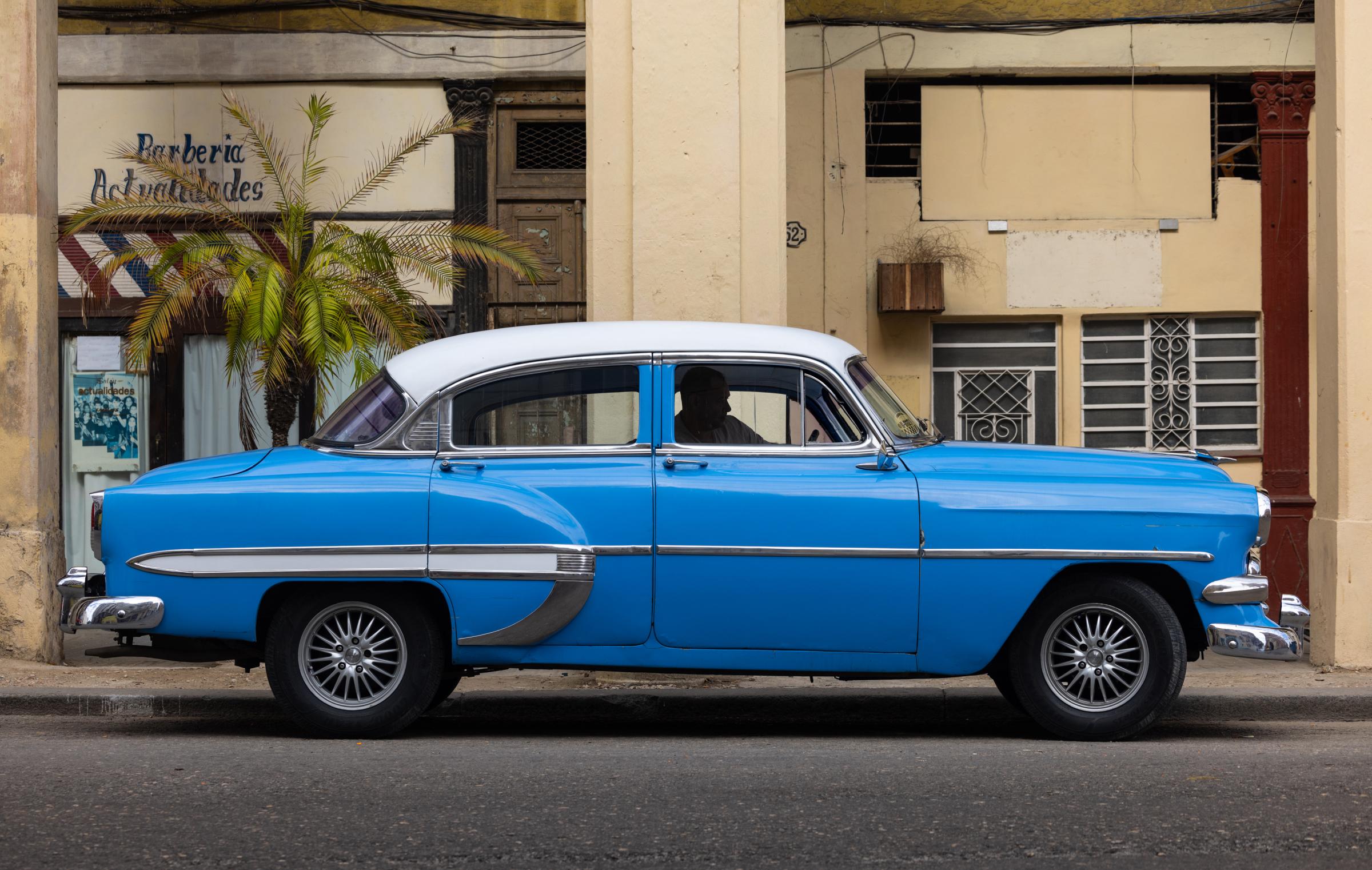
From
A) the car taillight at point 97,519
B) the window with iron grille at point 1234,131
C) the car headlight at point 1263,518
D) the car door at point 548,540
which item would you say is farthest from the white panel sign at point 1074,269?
the car taillight at point 97,519

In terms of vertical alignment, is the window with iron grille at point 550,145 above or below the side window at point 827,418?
above

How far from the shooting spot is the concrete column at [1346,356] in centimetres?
862

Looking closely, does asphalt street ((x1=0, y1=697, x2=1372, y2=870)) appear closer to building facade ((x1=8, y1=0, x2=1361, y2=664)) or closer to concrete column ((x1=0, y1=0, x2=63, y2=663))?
concrete column ((x1=0, y1=0, x2=63, y2=663))

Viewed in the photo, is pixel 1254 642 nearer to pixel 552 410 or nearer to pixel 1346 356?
pixel 552 410

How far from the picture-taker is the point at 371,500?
20.4ft

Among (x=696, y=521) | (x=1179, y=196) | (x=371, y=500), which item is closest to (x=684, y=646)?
(x=696, y=521)

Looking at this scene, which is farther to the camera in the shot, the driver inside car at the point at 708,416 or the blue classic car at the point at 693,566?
the driver inside car at the point at 708,416

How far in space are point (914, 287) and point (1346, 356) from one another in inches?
165

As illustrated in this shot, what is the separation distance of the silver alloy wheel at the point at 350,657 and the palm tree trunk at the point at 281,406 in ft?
10.1

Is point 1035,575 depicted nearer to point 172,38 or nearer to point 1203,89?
point 1203,89

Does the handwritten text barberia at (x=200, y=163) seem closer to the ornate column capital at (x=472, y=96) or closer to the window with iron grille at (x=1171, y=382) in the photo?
the ornate column capital at (x=472, y=96)

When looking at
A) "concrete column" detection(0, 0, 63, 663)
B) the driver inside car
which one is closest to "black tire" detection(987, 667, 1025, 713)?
the driver inside car

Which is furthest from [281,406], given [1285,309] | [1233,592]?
[1285,309]

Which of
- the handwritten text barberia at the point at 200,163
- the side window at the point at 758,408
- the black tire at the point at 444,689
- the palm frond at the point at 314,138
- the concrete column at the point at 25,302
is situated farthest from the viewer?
the handwritten text barberia at the point at 200,163
